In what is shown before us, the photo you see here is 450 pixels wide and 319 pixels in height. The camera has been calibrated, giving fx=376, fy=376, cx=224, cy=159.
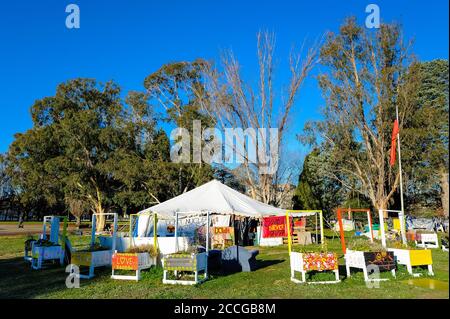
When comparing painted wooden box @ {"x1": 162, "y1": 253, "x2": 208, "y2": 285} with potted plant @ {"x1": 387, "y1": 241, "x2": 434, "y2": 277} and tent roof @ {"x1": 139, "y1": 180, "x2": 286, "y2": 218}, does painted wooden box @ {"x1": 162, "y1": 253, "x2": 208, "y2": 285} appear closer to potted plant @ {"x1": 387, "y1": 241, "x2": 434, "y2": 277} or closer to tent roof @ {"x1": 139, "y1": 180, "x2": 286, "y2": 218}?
tent roof @ {"x1": 139, "y1": 180, "x2": 286, "y2": 218}

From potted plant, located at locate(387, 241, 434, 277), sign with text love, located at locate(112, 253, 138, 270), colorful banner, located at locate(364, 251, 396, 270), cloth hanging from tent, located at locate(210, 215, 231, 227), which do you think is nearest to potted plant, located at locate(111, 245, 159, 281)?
sign with text love, located at locate(112, 253, 138, 270)

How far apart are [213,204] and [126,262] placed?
535 cm

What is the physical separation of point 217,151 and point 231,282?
76.2 feet

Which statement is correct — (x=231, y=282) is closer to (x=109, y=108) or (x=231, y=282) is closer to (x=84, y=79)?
(x=109, y=108)

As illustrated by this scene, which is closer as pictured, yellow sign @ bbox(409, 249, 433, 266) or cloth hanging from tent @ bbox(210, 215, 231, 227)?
yellow sign @ bbox(409, 249, 433, 266)

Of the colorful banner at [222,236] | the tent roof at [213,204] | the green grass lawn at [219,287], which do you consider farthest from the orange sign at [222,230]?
the green grass lawn at [219,287]

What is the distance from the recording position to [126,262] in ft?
32.4

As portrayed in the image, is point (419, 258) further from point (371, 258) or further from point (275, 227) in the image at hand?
point (275, 227)

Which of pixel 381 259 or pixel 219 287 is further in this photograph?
pixel 381 259

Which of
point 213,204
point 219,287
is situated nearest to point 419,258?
point 219,287

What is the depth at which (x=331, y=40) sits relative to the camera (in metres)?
31.8

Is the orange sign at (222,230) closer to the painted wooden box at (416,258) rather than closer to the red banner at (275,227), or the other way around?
the red banner at (275,227)

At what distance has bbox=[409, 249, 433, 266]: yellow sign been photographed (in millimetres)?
9242

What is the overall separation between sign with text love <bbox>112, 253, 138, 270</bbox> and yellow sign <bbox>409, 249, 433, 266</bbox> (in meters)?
6.95
